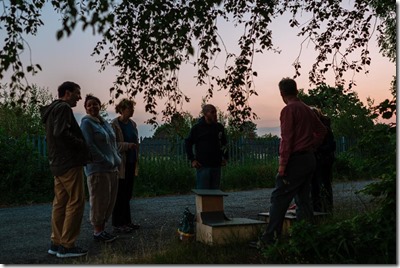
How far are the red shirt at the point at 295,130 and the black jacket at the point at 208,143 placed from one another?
192 centimetres

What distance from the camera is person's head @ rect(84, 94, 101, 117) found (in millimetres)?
6152

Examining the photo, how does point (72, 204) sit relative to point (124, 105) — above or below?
below

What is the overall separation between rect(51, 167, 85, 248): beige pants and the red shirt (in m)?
2.18

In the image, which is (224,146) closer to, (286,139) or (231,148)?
(286,139)

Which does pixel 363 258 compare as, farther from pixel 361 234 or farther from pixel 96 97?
pixel 96 97

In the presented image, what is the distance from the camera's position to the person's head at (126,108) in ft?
22.0

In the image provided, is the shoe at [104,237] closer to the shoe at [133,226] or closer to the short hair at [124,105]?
the shoe at [133,226]

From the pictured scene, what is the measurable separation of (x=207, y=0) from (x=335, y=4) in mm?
3808

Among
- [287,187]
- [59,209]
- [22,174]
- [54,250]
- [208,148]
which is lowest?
[54,250]

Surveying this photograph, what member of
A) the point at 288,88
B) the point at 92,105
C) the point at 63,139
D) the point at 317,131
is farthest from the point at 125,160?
the point at 317,131

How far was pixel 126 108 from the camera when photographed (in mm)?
6762

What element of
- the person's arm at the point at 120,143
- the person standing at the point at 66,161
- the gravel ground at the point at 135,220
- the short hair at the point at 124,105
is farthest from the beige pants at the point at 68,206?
the short hair at the point at 124,105

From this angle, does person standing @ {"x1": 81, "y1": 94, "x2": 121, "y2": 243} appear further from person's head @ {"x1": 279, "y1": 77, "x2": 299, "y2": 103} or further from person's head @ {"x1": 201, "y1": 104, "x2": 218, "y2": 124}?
person's head @ {"x1": 279, "y1": 77, "x2": 299, "y2": 103}

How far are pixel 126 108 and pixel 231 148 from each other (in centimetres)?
1182
